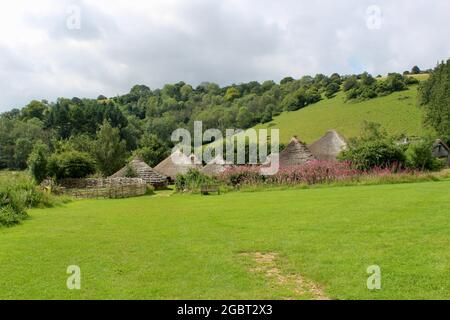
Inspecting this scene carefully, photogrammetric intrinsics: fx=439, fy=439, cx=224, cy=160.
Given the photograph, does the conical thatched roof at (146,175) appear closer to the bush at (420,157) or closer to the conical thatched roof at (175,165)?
the conical thatched roof at (175,165)

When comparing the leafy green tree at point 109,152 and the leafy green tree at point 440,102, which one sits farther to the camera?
the leafy green tree at point 440,102

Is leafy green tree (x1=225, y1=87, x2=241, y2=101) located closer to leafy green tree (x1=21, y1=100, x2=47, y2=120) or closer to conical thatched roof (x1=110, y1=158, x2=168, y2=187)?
leafy green tree (x1=21, y1=100, x2=47, y2=120)

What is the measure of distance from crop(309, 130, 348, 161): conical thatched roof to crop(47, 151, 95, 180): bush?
20436 millimetres

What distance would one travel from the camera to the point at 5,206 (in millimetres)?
14523

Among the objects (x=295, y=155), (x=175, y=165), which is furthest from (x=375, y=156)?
(x=175, y=165)

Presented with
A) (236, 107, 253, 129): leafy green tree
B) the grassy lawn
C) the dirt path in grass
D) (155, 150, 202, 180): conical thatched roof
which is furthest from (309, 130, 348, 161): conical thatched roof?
(236, 107, 253, 129): leafy green tree

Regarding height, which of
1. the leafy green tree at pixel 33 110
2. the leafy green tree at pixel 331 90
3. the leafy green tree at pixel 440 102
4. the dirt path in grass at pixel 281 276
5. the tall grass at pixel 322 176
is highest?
the leafy green tree at pixel 331 90

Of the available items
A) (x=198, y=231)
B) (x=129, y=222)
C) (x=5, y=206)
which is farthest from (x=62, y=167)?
(x=198, y=231)

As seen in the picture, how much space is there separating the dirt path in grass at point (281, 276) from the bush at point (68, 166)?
31.6 meters

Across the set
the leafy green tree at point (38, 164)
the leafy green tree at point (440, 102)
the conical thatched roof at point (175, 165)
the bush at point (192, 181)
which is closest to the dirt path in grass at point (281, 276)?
the bush at point (192, 181)

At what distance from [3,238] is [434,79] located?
64.8m

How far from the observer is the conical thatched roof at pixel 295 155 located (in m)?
33.6

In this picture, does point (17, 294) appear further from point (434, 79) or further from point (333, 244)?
point (434, 79)

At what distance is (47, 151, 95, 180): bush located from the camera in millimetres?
36094
